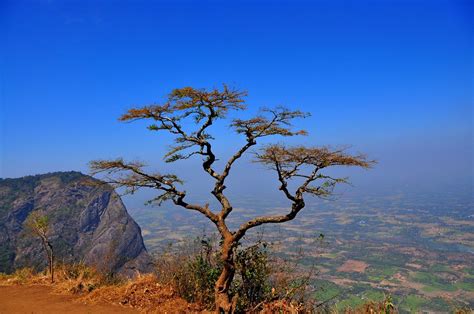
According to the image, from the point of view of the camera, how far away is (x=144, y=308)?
9.52m

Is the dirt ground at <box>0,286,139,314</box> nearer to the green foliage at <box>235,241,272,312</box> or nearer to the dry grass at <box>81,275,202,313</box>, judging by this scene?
the dry grass at <box>81,275,202,313</box>

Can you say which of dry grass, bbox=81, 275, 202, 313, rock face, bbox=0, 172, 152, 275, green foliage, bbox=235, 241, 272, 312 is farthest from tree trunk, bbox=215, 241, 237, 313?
rock face, bbox=0, 172, 152, 275

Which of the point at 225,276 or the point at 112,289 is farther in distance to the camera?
the point at 112,289

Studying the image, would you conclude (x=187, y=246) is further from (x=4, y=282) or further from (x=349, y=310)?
(x=4, y=282)

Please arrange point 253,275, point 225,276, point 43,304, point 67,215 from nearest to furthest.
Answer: point 225,276
point 253,275
point 43,304
point 67,215

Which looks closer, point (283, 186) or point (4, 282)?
point (283, 186)

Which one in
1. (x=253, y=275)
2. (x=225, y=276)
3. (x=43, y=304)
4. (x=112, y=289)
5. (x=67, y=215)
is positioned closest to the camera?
(x=225, y=276)

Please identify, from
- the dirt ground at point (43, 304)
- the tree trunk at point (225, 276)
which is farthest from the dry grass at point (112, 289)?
the tree trunk at point (225, 276)

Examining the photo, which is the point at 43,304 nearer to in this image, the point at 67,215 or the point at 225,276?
the point at 225,276

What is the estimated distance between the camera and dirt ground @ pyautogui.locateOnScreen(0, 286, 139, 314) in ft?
31.1

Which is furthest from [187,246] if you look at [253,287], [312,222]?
[312,222]

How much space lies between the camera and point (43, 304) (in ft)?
32.8

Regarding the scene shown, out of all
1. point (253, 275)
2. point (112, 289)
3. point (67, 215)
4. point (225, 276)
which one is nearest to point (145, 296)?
point (112, 289)

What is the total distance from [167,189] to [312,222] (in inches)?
4929
